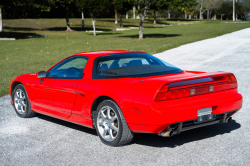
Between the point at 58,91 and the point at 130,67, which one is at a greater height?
the point at 130,67

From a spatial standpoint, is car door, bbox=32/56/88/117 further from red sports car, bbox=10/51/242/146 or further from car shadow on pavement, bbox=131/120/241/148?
car shadow on pavement, bbox=131/120/241/148

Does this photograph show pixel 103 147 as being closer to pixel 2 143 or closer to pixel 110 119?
pixel 110 119

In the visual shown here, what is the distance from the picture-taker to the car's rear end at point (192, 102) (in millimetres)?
3852

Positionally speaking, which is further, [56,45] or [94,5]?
[94,5]

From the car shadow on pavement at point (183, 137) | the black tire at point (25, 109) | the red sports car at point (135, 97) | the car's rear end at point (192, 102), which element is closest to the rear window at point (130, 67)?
the red sports car at point (135, 97)

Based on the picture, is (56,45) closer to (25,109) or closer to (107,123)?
(25,109)

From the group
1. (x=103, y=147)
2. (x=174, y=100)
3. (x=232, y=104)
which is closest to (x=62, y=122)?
(x=103, y=147)

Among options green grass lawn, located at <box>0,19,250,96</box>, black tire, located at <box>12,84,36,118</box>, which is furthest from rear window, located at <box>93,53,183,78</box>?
green grass lawn, located at <box>0,19,250,96</box>

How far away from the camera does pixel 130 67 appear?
15.9ft

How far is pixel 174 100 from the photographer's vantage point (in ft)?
12.9

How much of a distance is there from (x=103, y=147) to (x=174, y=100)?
1.23 meters

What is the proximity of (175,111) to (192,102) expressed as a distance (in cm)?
30

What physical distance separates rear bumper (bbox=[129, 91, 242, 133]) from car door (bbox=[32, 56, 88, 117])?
1.33m

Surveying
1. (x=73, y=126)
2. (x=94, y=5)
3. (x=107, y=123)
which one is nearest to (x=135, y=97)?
(x=107, y=123)
